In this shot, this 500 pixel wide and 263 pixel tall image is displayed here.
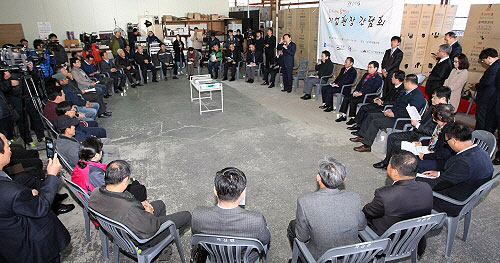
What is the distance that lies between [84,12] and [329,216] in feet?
45.4

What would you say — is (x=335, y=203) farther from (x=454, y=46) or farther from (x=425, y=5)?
(x=425, y=5)

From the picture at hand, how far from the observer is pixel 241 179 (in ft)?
6.22

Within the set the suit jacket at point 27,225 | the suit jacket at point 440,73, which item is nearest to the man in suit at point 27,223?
the suit jacket at point 27,225

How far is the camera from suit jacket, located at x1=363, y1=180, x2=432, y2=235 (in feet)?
6.59

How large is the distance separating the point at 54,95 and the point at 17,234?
2.84 metres

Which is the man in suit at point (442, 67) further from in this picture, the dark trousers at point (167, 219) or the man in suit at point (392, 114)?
the dark trousers at point (167, 219)

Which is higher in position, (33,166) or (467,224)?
(33,166)

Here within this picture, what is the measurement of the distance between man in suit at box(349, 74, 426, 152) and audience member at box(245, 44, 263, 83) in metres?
5.07

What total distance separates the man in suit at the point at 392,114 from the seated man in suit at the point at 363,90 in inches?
33.4

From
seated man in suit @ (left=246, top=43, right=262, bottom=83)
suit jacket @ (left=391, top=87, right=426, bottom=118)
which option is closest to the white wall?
seated man in suit @ (left=246, top=43, right=262, bottom=83)

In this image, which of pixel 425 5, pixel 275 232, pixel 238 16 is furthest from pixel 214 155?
pixel 238 16

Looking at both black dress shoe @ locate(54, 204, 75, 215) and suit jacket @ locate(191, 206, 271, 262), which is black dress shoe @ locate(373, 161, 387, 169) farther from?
black dress shoe @ locate(54, 204, 75, 215)

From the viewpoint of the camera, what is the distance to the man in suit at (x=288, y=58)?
25.0 ft

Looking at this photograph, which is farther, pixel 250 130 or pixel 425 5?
pixel 425 5
